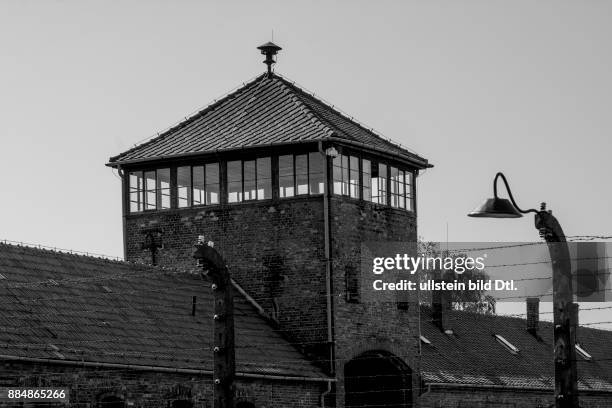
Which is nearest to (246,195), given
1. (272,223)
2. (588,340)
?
(272,223)

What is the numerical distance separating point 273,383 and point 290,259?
4733mm

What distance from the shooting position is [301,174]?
4341 cm

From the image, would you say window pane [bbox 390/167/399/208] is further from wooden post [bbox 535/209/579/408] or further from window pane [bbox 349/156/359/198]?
wooden post [bbox 535/209/579/408]

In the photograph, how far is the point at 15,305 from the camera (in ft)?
115

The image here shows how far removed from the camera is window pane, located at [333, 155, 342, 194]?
4331cm

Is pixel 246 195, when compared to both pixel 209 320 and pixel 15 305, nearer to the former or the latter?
pixel 209 320

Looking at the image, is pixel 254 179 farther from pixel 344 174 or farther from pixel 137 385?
pixel 137 385

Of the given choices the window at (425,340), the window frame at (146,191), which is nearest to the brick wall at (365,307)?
the window frame at (146,191)

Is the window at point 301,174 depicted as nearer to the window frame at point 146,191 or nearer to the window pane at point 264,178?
the window pane at point 264,178

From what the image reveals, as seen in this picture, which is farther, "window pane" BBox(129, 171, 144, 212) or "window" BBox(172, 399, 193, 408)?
"window pane" BBox(129, 171, 144, 212)

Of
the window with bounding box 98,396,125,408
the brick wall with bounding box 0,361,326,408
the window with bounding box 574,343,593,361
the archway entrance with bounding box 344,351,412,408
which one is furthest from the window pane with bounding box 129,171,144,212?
the window with bounding box 574,343,593,361

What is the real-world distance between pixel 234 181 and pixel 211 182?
823 mm

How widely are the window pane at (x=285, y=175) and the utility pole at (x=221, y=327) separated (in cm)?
1788

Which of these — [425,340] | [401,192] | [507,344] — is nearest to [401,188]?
[401,192]
